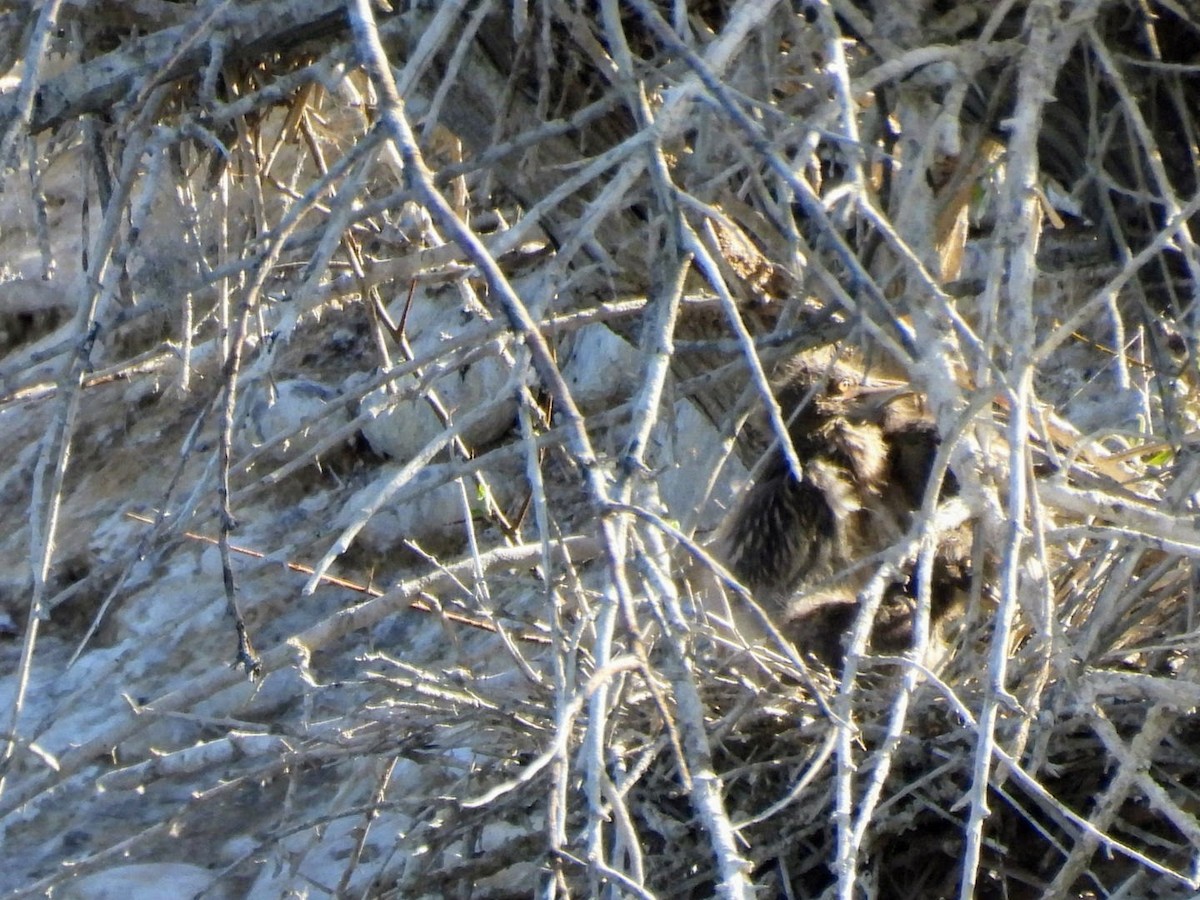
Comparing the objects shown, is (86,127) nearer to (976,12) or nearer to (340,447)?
(976,12)

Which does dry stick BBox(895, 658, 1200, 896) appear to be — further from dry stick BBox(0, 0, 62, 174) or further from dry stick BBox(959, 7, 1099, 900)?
dry stick BBox(0, 0, 62, 174)

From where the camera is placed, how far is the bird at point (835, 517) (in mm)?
3049

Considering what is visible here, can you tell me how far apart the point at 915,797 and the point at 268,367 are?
1.23 m

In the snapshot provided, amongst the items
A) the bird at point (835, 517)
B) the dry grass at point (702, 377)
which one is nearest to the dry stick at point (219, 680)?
the dry grass at point (702, 377)

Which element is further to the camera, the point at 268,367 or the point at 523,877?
the point at 523,877

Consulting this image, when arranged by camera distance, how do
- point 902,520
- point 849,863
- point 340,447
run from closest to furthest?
point 849,863
point 902,520
point 340,447

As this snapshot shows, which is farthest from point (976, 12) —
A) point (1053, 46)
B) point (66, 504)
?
point (66, 504)

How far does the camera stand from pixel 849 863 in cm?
165

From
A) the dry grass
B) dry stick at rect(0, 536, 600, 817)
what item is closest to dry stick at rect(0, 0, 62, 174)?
the dry grass

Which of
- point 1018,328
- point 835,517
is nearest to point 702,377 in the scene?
point 835,517

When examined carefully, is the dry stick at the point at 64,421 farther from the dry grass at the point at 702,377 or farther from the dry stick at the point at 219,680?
the dry stick at the point at 219,680

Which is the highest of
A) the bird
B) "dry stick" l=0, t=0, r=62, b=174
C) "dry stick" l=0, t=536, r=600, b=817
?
"dry stick" l=0, t=0, r=62, b=174

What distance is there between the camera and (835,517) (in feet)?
10.1

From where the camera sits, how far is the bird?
3049 mm
